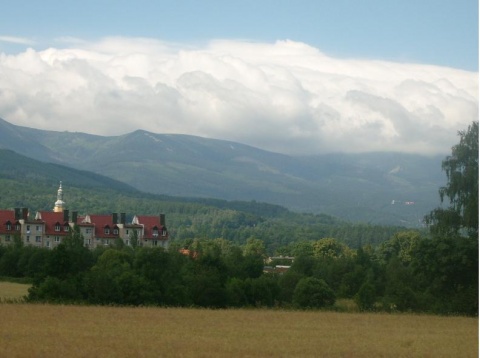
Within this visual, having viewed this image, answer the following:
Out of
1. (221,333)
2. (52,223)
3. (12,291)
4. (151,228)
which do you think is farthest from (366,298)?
(151,228)

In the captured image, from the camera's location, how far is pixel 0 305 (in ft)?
179

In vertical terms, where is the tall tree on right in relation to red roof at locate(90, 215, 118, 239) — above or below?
above

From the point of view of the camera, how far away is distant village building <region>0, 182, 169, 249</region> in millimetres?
138000

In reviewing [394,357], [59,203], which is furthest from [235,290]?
[59,203]

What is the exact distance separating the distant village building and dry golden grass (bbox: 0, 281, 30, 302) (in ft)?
180

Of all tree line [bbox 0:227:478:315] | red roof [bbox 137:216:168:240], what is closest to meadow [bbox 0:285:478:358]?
tree line [bbox 0:227:478:315]

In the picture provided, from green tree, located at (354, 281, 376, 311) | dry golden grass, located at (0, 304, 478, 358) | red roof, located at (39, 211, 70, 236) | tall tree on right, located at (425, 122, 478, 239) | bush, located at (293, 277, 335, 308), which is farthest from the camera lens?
red roof, located at (39, 211, 70, 236)

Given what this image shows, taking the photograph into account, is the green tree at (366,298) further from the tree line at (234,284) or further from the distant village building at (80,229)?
the distant village building at (80,229)

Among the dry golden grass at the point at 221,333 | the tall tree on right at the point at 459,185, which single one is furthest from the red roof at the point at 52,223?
the dry golden grass at the point at 221,333

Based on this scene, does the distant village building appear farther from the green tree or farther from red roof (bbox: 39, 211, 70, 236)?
the green tree

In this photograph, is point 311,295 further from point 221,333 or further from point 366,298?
point 221,333

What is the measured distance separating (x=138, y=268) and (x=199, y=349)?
3350 cm

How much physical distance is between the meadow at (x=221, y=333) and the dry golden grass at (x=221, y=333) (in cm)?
4

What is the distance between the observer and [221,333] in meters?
42.5
